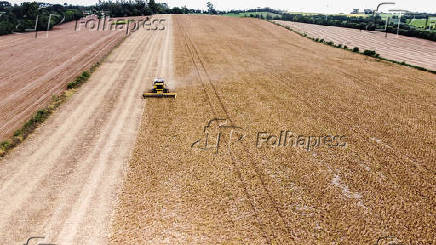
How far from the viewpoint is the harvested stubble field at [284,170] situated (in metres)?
10.9

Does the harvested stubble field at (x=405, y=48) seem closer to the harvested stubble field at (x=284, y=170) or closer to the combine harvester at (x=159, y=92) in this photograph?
the harvested stubble field at (x=284, y=170)

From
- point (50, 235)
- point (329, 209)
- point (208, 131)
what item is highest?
point (208, 131)

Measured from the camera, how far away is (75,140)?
17641mm

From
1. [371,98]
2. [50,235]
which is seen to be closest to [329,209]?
[50,235]

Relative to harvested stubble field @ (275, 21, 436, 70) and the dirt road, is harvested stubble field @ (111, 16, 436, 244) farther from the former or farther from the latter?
harvested stubble field @ (275, 21, 436, 70)

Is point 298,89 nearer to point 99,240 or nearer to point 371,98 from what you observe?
point 371,98

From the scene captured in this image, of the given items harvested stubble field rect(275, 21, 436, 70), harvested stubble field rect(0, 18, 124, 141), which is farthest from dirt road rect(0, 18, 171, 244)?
harvested stubble field rect(275, 21, 436, 70)

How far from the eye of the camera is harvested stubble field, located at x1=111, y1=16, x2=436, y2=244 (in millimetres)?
10875

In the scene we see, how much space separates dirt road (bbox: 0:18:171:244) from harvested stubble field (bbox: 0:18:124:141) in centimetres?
286

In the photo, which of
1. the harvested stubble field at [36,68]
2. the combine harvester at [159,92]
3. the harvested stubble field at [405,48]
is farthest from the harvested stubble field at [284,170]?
the harvested stubble field at [405,48]

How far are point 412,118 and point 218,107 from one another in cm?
1493

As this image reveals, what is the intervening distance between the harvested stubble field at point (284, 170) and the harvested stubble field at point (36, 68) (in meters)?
9.71

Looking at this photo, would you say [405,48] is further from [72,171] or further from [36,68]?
[72,171]

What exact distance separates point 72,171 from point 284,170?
434 inches
